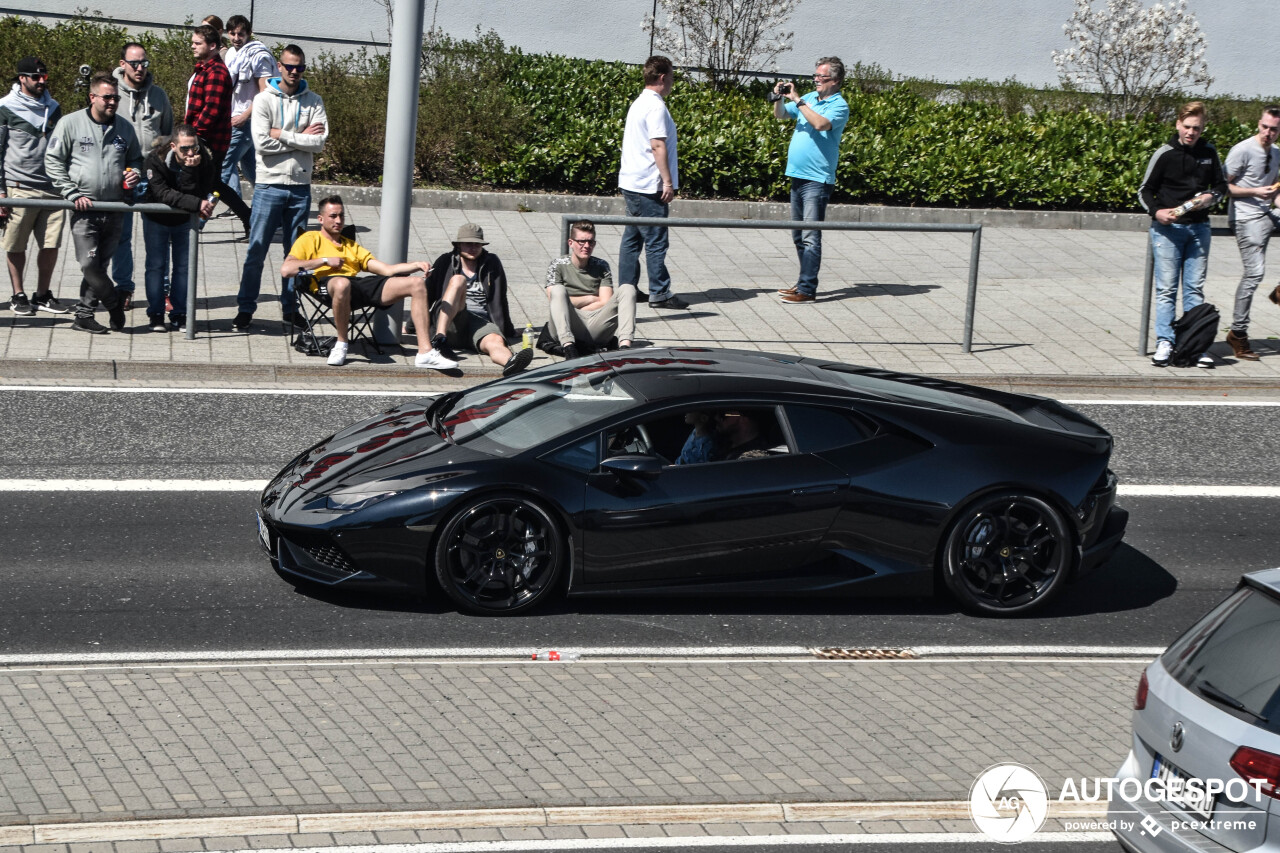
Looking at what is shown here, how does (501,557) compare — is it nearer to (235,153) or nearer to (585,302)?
(585,302)

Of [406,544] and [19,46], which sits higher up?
[19,46]

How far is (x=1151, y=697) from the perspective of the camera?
527 cm

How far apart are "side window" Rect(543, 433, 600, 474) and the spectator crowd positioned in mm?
4210

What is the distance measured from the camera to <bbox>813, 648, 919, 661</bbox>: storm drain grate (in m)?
7.53

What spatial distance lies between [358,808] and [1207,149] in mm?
10265

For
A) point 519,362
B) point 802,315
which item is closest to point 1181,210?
point 802,315

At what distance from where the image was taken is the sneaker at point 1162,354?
13500 millimetres

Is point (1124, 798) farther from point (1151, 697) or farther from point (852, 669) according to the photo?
point (852, 669)

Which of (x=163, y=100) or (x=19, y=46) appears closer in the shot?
(x=163, y=100)

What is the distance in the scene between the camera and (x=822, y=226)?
13695mm

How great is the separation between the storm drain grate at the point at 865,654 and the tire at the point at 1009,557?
69 centimetres

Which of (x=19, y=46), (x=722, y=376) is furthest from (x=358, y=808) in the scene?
(x=19, y=46)

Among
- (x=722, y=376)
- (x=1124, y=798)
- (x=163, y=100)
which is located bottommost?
(x=1124, y=798)

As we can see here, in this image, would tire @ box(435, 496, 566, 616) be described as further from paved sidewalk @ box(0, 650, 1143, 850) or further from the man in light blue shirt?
the man in light blue shirt
